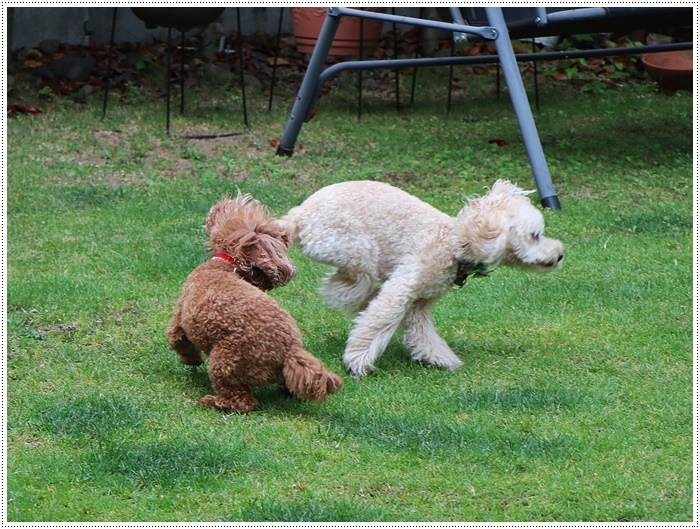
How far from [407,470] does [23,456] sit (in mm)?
1317

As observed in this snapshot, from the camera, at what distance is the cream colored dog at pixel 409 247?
3977mm

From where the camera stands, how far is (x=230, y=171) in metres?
7.09

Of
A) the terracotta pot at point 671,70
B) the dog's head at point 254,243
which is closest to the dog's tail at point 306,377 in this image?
the dog's head at point 254,243

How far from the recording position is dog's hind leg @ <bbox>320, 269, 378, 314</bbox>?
4.30 metres

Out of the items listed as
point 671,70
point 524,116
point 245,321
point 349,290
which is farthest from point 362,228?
point 671,70

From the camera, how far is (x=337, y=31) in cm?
904

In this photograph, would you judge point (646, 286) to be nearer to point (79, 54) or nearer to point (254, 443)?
point (254, 443)

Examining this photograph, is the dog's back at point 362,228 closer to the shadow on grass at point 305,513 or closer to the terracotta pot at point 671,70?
the shadow on grass at point 305,513

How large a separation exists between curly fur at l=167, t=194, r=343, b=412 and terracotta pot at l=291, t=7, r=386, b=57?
17.9 ft

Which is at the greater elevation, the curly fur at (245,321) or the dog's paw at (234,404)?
the curly fur at (245,321)

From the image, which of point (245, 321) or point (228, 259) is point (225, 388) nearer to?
point (245, 321)

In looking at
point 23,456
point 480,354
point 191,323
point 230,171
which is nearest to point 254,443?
point 191,323

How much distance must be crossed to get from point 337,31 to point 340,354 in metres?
5.37

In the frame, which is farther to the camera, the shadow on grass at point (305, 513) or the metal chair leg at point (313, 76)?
the metal chair leg at point (313, 76)
